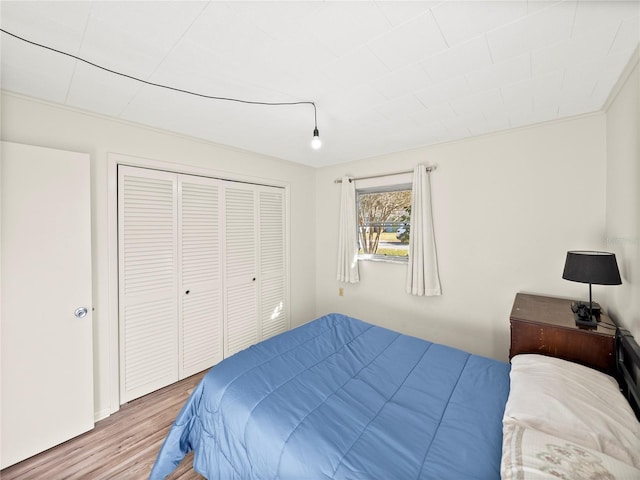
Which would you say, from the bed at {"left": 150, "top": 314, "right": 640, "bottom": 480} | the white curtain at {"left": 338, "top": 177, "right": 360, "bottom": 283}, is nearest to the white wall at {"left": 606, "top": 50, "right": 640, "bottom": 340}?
the bed at {"left": 150, "top": 314, "right": 640, "bottom": 480}

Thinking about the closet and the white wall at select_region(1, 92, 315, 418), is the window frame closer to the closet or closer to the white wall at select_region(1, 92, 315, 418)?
the closet

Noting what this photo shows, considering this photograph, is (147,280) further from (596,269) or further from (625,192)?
(625,192)

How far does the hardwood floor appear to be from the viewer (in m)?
1.62

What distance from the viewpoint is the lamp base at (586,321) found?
163 cm

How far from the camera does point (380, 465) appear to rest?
1.06 meters

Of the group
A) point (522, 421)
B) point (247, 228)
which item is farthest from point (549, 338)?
point (247, 228)

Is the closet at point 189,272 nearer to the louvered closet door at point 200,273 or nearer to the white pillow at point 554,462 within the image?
the louvered closet door at point 200,273

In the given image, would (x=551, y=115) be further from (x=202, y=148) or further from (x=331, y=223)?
(x=202, y=148)

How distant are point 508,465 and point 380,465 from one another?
460 millimetres

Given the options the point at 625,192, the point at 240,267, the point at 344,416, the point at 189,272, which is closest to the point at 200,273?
the point at 189,272

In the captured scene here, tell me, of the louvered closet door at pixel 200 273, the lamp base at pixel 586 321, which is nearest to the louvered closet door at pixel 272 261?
the louvered closet door at pixel 200 273

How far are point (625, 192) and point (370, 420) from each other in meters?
2.07

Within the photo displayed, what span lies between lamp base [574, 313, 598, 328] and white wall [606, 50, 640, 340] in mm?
133

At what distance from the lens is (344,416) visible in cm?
133
